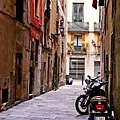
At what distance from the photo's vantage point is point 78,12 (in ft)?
159

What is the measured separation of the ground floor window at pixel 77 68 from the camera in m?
48.5

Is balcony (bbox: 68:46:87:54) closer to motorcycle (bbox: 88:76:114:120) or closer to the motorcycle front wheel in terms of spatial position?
the motorcycle front wheel

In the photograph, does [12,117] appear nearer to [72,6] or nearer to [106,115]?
[106,115]

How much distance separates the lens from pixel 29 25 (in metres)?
17.0

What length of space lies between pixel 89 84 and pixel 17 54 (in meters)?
4.04

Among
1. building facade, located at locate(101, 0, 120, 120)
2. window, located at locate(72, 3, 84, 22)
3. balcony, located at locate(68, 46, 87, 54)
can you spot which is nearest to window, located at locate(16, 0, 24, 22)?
building facade, located at locate(101, 0, 120, 120)

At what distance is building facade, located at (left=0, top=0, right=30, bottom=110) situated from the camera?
1213 centimetres

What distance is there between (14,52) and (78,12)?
117 feet

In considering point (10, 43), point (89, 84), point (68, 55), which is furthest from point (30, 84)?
point (68, 55)

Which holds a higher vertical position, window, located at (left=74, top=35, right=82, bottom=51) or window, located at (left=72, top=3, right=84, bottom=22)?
window, located at (left=72, top=3, right=84, bottom=22)

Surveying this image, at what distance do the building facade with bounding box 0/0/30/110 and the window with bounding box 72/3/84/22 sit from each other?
32.4 meters

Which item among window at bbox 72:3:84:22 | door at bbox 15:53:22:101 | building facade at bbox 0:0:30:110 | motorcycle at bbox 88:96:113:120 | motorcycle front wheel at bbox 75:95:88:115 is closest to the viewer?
motorcycle at bbox 88:96:113:120

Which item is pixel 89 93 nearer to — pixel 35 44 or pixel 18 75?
pixel 18 75

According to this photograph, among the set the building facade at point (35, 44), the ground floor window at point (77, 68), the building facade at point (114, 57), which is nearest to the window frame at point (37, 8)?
the building facade at point (35, 44)
